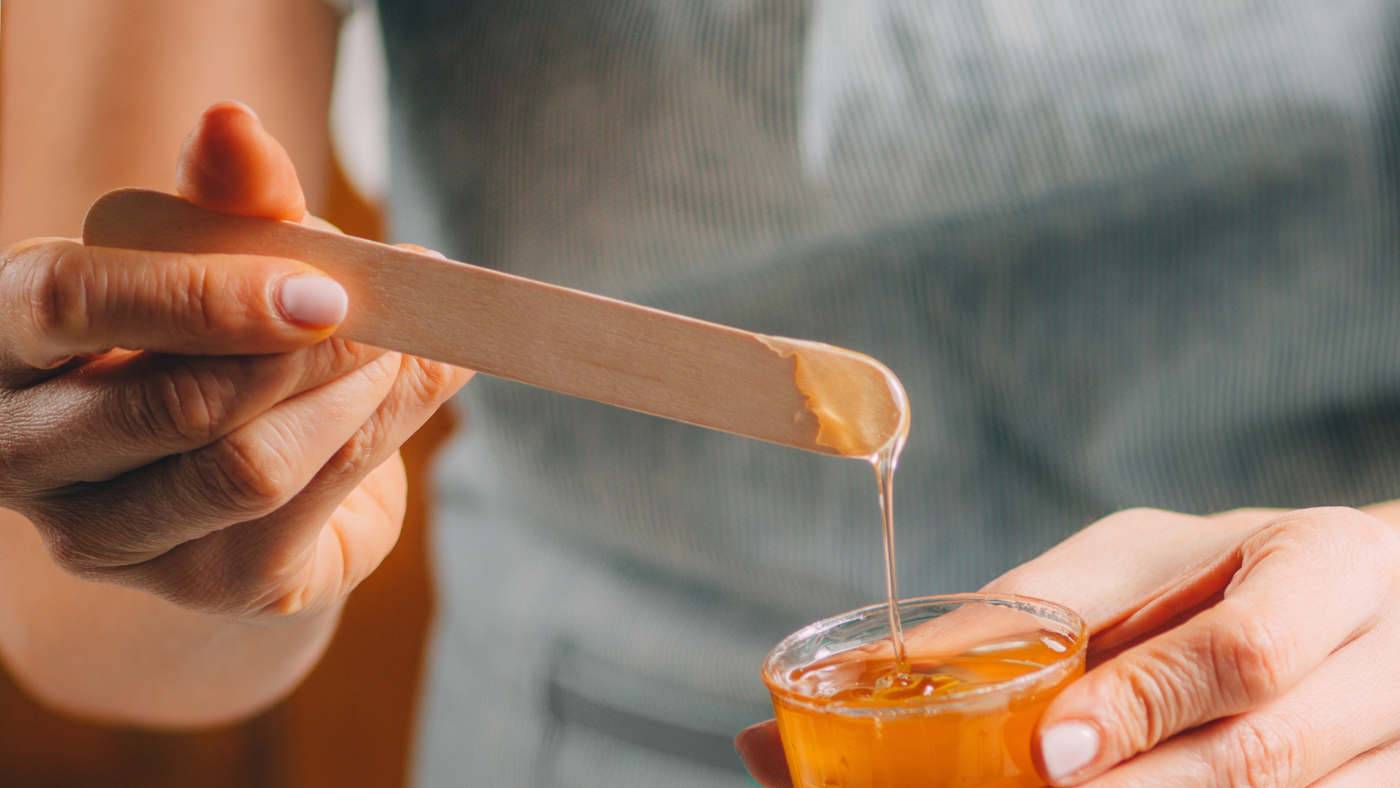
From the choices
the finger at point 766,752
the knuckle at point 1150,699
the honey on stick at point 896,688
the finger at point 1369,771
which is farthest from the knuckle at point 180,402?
the finger at point 1369,771

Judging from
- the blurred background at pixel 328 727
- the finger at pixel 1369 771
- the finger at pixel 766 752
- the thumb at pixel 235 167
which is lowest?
the blurred background at pixel 328 727

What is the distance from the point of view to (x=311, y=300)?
607mm

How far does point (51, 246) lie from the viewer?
607 mm

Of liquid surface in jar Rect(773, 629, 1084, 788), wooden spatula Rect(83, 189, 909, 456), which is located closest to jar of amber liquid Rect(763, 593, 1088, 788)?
liquid surface in jar Rect(773, 629, 1084, 788)

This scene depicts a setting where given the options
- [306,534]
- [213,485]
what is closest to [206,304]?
[213,485]

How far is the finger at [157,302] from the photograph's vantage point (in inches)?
23.2

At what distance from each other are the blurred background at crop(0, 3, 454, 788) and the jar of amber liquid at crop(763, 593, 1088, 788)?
2.22 metres

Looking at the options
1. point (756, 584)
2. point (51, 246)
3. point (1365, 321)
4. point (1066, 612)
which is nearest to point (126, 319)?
point (51, 246)

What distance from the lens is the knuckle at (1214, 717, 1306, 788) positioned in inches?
24.7

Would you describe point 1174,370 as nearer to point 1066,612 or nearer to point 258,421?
point 1066,612

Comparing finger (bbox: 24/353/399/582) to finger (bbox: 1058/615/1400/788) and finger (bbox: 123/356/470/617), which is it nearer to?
finger (bbox: 123/356/470/617)

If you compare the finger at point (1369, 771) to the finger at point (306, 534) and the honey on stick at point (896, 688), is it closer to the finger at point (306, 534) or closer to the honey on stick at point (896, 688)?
the honey on stick at point (896, 688)

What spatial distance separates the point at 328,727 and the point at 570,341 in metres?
2.75

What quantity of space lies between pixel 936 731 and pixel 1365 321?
0.89m
